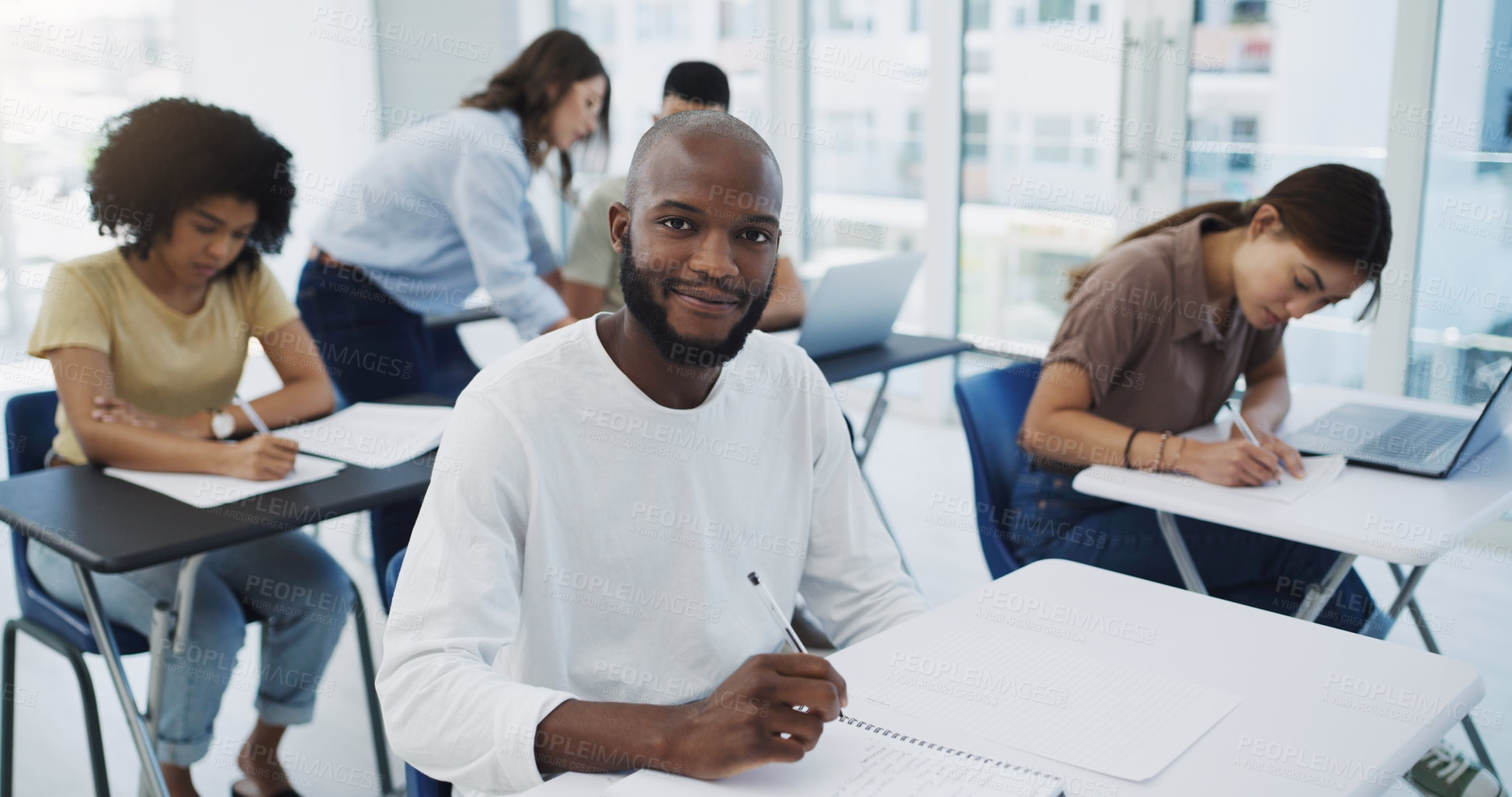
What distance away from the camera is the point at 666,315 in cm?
120

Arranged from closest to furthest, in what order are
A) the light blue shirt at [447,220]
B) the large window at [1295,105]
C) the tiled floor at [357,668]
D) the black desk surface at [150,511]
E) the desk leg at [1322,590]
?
the black desk surface at [150,511]
the desk leg at [1322,590]
the tiled floor at [357,668]
the light blue shirt at [447,220]
the large window at [1295,105]

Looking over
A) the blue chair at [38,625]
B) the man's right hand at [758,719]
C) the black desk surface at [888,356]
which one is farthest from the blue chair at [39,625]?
the black desk surface at [888,356]

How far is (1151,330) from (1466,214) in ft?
6.23

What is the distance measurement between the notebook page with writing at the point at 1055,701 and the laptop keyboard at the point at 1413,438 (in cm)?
110

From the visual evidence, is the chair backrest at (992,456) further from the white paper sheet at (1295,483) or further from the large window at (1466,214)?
the large window at (1466,214)

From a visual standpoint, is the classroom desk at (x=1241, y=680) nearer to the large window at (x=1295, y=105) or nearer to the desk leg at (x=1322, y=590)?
the desk leg at (x=1322, y=590)

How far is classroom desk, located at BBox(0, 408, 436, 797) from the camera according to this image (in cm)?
159

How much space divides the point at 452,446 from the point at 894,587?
0.55 metres

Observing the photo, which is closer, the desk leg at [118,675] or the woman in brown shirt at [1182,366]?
the desk leg at [118,675]

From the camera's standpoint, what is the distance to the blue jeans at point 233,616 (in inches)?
75.7

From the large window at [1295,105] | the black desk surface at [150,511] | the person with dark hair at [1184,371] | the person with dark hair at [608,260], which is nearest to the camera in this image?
the black desk surface at [150,511]

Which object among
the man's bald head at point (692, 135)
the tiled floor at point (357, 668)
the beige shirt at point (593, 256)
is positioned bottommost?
the tiled floor at point (357, 668)

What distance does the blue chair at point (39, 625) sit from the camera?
1879mm

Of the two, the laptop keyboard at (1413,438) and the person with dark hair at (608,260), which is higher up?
the person with dark hair at (608,260)
